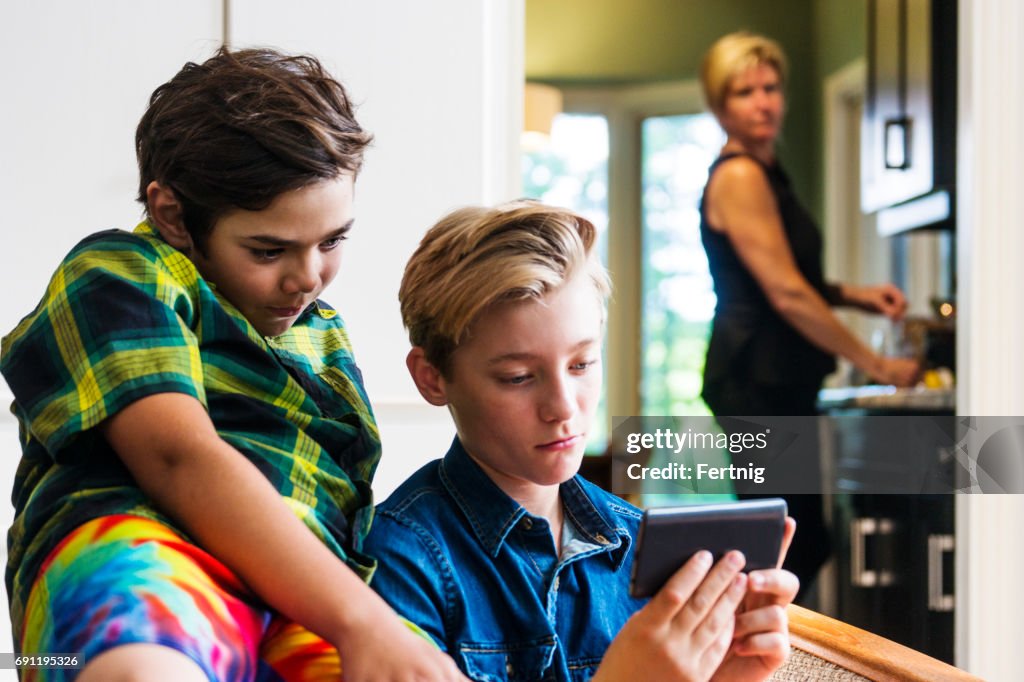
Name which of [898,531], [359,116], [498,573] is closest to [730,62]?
[898,531]

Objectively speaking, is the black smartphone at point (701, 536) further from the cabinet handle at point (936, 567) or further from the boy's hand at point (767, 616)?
the cabinet handle at point (936, 567)

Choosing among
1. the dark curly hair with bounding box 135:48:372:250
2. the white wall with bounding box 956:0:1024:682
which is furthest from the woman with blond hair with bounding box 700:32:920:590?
the dark curly hair with bounding box 135:48:372:250

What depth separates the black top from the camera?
2541 mm

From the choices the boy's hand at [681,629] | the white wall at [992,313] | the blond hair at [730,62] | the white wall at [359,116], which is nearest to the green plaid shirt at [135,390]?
the boy's hand at [681,629]

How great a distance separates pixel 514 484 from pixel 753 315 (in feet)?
6.12

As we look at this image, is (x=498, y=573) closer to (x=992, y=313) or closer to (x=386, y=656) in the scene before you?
(x=386, y=656)

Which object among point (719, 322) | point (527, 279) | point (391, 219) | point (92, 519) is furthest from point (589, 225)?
point (719, 322)

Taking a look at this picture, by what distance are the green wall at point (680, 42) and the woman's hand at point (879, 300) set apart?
1.48 meters

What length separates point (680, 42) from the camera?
459 centimetres

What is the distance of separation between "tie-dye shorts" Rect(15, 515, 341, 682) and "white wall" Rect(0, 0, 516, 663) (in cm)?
65

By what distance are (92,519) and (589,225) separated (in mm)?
395

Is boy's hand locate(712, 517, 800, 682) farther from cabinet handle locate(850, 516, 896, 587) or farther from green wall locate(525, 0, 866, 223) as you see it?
green wall locate(525, 0, 866, 223)

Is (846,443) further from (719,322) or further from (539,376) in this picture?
(539,376)

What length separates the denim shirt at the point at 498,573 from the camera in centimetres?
73
